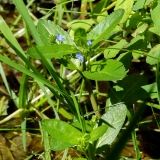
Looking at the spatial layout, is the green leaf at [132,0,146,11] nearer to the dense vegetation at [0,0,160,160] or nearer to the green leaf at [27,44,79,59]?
the dense vegetation at [0,0,160,160]

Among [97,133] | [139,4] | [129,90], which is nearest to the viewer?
[97,133]

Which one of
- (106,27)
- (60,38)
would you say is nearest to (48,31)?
(60,38)

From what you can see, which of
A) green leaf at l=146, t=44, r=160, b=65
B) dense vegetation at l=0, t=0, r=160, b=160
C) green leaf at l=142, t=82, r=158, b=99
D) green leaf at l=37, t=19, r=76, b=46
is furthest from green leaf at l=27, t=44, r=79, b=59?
green leaf at l=142, t=82, r=158, b=99

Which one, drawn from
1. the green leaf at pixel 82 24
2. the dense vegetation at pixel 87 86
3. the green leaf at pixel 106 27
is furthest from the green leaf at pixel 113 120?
the green leaf at pixel 82 24

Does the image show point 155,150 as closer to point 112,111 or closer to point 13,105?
point 112,111

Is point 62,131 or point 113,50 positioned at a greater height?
point 113,50

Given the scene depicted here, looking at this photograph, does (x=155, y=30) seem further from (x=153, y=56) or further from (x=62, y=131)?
(x=62, y=131)

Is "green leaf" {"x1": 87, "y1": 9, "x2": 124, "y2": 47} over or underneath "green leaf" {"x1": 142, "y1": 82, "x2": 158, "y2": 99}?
over
